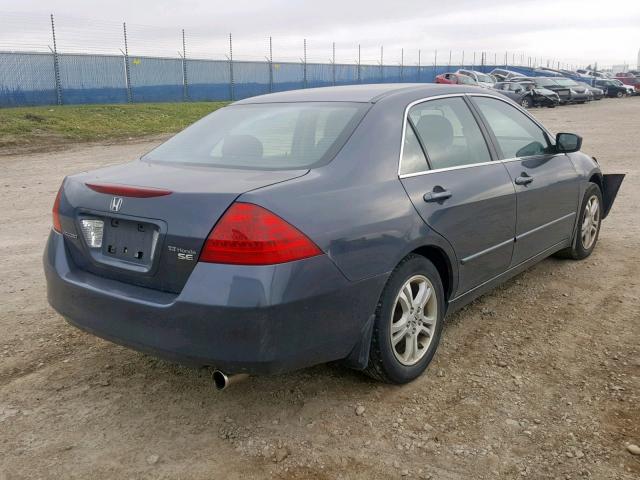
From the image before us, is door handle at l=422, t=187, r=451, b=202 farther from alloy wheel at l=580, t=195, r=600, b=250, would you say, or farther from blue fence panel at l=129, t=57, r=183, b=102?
blue fence panel at l=129, t=57, r=183, b=102

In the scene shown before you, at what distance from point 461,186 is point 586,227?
234 centimetres

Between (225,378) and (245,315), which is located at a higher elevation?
(245,315)

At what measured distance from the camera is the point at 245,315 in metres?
2.51

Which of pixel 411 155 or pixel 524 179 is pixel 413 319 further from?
pixel 524 179

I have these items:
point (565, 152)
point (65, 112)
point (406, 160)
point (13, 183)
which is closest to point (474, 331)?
point (406, 160)

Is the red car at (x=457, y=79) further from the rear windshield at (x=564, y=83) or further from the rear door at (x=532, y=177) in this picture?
the rear door at (x=532, y=177)

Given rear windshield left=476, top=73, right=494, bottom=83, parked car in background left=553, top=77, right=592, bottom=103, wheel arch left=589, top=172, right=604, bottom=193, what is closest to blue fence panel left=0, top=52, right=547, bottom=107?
rear windshield left=476, top=73, right=494, bottom=83

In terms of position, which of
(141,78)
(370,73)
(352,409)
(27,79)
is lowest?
(352,409)

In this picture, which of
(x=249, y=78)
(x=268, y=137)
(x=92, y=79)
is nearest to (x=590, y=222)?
(x=268, y=137)

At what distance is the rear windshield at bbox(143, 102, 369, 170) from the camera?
317cm

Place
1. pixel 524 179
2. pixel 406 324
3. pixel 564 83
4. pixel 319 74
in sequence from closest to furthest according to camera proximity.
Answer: pixel 406 324
pixel 524 179
pixel 564 83
pixel 319 74

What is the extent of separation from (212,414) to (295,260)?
1.02 metres

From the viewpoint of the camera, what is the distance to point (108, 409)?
10.2 feet

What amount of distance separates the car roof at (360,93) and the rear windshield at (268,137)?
78 mm
